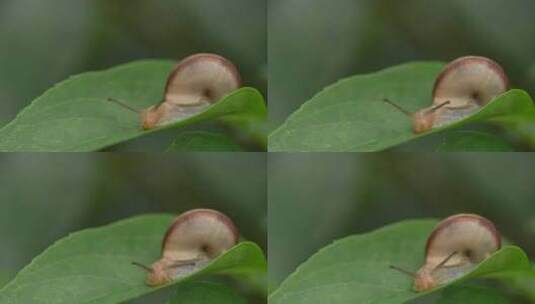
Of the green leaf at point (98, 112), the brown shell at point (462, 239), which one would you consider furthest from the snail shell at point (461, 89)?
the green leaf at point (98, 112)

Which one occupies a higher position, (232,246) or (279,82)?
(279,82)

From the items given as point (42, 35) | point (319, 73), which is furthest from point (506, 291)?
point (42, 35)

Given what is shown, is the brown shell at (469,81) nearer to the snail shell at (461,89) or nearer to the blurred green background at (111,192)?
the snail shell at (461,89)

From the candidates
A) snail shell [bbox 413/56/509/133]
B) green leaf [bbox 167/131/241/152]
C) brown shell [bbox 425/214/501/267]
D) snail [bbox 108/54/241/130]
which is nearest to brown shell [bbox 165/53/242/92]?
snail [bbox 108/54/241/130]

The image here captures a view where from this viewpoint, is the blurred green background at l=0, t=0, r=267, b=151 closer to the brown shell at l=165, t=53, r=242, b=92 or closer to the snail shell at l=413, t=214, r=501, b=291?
the brown shell at l=165, t=53, r=242, b=92

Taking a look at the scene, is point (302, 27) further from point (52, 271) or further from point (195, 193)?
point (52, 271)

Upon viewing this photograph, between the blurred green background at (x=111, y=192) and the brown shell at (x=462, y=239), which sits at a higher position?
the blurred green background at (x=111, y=192)
